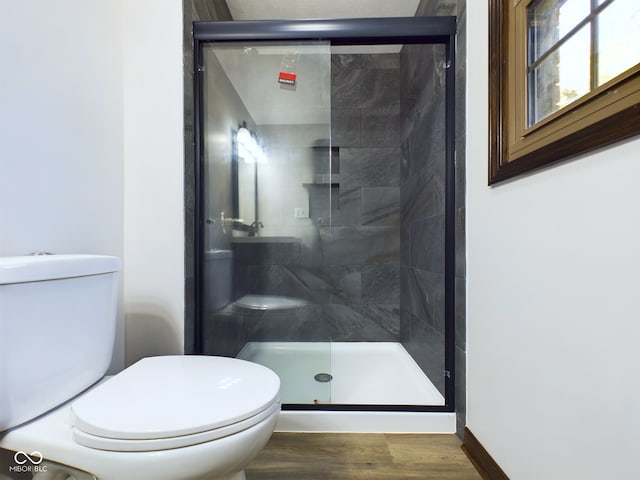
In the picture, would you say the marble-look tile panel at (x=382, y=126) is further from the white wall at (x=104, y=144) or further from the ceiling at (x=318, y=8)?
the white wall at (x=104, y=144)

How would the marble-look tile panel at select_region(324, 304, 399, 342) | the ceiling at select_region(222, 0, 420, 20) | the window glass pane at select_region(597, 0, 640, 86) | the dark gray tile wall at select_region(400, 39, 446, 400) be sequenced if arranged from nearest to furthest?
1. the window glass pane at select_region(597, 0, 640, 86)
2. the dark gray tile wall at select_region(400, 39, 446, 400)
3. the ceiling at select_region(222, 0, 420, 20)
4. the marble-look tile panel at select_region(324, 304, 399, 342)

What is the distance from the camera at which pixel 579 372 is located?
2.10ft

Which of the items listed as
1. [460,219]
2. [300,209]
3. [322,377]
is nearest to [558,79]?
[460,219]

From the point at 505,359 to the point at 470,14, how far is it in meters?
1.27

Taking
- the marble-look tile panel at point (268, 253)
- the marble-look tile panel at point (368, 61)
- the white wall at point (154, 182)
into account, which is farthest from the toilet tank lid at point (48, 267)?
the marble-look tile panel at point (368, 61)

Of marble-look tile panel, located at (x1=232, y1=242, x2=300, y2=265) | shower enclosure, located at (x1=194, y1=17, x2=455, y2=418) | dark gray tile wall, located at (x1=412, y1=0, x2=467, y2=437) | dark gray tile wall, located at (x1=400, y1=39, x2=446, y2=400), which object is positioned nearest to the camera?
dark gray tile wall, located at (x1=412, y1=0, x2=467, y2=437)

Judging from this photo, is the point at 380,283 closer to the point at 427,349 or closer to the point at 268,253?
the point at 427,349

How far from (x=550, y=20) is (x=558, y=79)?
0.18 meters

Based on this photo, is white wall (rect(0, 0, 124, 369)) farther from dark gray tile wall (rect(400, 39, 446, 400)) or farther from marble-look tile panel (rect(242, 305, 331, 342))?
dark gray tile wall (rect(400, 39, 446, 400))

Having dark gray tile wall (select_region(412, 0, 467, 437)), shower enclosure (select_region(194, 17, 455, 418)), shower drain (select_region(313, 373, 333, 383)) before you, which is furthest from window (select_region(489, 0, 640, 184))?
shower drain (select_region(313, 373, 333, 383))

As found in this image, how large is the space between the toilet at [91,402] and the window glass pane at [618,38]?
0.98m

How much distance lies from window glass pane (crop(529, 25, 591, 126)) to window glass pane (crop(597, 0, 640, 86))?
0.03 meters

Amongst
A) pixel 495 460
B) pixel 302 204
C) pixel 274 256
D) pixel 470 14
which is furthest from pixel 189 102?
pixel 495 460

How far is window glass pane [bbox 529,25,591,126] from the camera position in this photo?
0.66 meters
